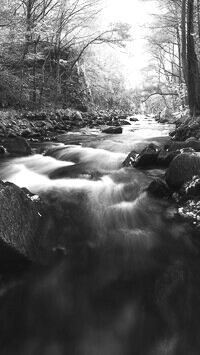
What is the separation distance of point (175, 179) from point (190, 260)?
173 cm

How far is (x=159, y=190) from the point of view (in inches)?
200

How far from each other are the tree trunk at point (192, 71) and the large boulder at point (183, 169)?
18.8 feet

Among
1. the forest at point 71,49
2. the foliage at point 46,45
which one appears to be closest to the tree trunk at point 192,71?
the forest at point 71,49

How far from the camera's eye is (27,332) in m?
2.54

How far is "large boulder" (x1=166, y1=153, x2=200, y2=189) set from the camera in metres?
4.87

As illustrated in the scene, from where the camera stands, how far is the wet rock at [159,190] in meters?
5.03

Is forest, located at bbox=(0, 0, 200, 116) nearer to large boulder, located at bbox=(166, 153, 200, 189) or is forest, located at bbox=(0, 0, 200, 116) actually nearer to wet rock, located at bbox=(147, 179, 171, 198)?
large boulder, located at bbox=(166, 153, 200, 189)

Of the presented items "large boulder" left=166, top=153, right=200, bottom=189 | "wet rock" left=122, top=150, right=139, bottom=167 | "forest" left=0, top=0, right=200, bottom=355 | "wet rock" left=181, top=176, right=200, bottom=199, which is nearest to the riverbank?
"forest" left=0, top=0, right=200, bottom=355

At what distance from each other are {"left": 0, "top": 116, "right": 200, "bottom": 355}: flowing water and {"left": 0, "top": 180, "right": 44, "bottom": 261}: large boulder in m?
0.27

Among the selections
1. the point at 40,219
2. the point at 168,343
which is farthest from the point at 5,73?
A: the point at 168,343

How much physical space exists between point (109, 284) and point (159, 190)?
2.28 metres

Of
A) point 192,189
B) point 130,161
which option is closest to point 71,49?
point 130,161

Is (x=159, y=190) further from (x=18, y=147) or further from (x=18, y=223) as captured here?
(x=18, y=147)

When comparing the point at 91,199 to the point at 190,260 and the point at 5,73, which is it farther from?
the point at 5,73
